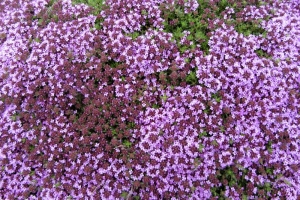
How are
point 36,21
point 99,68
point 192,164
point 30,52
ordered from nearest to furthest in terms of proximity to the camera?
point 192,164, point 99,68, point 30,52, point 36,21

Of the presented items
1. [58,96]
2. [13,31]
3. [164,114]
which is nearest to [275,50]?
[164,114]

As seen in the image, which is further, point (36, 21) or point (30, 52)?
point (36, 21)

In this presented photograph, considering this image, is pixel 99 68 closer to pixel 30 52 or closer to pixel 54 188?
pixel 30 52

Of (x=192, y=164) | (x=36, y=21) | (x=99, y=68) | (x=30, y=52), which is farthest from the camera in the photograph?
(x=36, y=21)

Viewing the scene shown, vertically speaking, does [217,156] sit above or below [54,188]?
above

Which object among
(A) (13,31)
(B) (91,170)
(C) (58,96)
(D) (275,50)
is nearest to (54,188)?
(B) (91,170)

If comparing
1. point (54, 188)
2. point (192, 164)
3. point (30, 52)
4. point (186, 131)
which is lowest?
point (54, 188)
